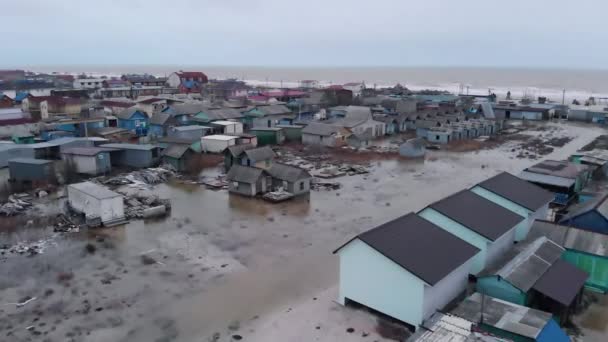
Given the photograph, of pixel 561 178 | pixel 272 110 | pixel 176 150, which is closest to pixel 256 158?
pixel 176 150

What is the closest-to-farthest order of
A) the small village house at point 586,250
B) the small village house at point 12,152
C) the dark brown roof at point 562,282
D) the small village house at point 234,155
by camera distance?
1. the dark brown roof at point 562,282
2. the small village house at point 586,250
3. the small village house at point 12,152
4. the small village house at point 234,155

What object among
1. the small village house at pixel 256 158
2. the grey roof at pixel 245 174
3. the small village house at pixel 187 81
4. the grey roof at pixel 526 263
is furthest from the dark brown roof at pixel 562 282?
the small village house at pixel 187 81

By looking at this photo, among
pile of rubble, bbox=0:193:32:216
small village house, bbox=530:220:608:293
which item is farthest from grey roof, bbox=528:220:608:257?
pile of rubble, bbox=0:193:32:216

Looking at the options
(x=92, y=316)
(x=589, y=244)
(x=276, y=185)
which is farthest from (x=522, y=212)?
(x=92, y=316)

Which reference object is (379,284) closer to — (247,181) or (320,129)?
(247,181)

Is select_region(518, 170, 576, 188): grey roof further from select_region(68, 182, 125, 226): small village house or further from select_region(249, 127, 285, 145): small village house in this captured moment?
select_region(249, 127, 285, 145): small village house

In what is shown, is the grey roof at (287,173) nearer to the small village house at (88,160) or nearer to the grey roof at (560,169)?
the small village house at (88,160)
